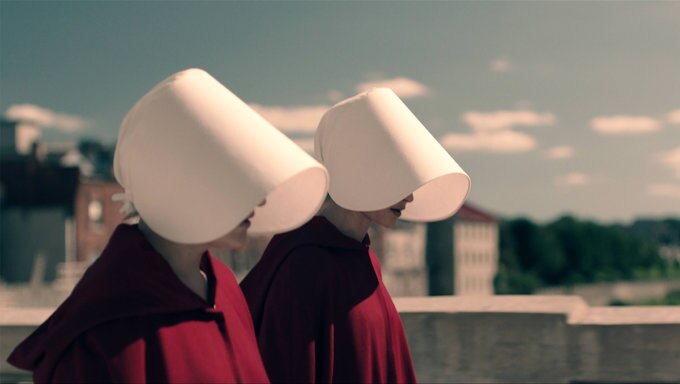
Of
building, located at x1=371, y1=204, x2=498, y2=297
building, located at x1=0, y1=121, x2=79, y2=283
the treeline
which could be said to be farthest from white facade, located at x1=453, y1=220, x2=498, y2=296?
building, located at x1=0, y1=121, x2=79, y2=283

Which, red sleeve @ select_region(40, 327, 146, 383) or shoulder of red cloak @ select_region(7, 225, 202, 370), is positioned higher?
shoulder of red cloak @ select_region(7, 225, 202, 370)

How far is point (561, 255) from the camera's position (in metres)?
135

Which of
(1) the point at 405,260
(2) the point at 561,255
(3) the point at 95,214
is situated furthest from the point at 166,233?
(2) the point at 561,255

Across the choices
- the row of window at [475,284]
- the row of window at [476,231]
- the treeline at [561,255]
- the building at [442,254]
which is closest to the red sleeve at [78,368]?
the building at [442,254]

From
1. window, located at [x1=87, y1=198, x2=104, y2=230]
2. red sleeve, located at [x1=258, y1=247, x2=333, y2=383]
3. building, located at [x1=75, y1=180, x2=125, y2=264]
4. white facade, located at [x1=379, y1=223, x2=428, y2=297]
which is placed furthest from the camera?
white facade, located at [x1=379, y1=223, x2=428, y2=297]

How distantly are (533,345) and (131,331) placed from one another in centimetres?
431

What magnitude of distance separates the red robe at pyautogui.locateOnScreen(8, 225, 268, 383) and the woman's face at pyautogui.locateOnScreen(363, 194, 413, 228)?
1.13m

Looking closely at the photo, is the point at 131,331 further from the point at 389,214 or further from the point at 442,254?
the point at 442,254

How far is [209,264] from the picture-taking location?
3.21 meters

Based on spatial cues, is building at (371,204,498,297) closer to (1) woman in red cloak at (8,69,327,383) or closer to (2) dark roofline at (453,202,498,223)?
(2) dark roofline at (453,202,498,223)

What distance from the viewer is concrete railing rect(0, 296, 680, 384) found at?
6.65m

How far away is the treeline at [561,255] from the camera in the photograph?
131250 mm

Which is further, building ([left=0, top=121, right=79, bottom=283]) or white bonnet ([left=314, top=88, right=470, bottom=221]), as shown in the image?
building ([left=0, top=121, right=79, bottom=283])

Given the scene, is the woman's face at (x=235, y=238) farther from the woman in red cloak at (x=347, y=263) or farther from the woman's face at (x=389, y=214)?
the woman's face at (x=389, y=214)
